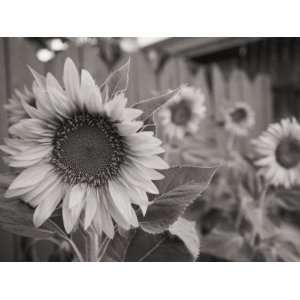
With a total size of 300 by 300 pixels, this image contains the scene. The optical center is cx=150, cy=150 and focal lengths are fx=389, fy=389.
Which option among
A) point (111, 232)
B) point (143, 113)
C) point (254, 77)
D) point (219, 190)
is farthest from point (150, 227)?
point (254, 77)

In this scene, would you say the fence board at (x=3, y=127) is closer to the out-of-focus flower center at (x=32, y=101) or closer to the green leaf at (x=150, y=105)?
the out-of-focus flower center at (x=32, y=101)

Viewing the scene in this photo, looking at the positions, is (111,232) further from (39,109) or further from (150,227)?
(39,109)

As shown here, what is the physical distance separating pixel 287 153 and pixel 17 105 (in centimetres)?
58

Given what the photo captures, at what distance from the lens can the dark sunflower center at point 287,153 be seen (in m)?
0.84

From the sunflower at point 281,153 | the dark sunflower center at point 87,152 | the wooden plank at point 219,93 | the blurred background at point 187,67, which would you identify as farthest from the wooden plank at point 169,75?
the dark sunflower center at point 87,152

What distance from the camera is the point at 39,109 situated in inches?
22.7

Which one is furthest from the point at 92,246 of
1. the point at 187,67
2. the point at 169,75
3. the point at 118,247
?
the point at 187,67

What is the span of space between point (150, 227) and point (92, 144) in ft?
0.57

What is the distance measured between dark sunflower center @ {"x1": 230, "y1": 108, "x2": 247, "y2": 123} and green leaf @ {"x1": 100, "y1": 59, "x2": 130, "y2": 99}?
524 mm

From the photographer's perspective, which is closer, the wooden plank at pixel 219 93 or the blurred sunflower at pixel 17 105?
the blurred sunflower at pixel 17 105

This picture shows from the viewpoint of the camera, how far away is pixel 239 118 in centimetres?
108

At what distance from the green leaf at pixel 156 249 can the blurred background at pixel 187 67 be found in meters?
0.18

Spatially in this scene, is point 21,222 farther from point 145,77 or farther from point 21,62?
point 145,77

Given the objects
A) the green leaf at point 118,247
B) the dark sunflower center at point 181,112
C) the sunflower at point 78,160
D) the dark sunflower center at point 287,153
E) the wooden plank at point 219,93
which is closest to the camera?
the sunflower at point 78,160
